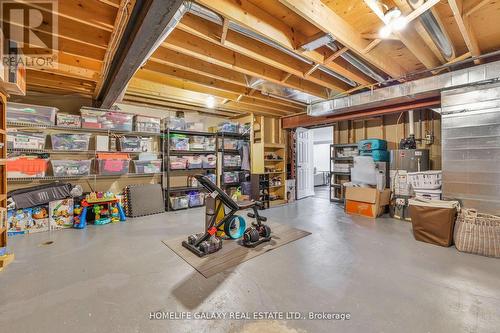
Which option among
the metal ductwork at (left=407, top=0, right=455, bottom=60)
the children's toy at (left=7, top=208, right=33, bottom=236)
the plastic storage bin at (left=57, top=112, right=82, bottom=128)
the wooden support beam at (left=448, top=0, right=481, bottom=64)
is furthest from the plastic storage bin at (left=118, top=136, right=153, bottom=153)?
the wooden support beam at (left=448, top=0, right=481, bottom=64)

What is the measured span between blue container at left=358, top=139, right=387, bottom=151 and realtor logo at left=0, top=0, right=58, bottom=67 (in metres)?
5.59

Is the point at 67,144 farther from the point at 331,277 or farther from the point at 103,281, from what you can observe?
the point at 331,277

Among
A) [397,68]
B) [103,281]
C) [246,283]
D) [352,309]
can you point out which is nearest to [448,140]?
[397,68]

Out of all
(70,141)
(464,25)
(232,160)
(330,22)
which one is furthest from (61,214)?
(464,25)

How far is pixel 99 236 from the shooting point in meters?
3.40

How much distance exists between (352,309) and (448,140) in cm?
327

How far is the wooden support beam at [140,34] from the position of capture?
146 cm

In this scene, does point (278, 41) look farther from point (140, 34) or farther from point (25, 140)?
point (25, 140)

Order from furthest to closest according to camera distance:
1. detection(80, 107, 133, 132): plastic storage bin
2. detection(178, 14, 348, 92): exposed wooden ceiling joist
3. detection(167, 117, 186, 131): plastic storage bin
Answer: detection(167, 117, 186, 131): plastic storage bin → detection(80, 107, 133, 132): plastic storage bin → detection(178, 14, 348, 92): exposed wooden ceiling joist

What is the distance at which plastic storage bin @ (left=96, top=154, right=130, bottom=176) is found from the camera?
4270 mm

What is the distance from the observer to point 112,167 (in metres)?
4.38

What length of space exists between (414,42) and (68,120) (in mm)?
5622

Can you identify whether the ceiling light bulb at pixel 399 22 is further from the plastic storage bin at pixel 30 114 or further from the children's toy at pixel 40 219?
the children's toy at pixel 40 219

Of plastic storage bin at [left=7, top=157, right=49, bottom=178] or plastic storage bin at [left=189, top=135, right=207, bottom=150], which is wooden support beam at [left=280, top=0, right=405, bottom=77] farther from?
plastic storage bin at [left=7, top=157, right=49, bottom=178]
